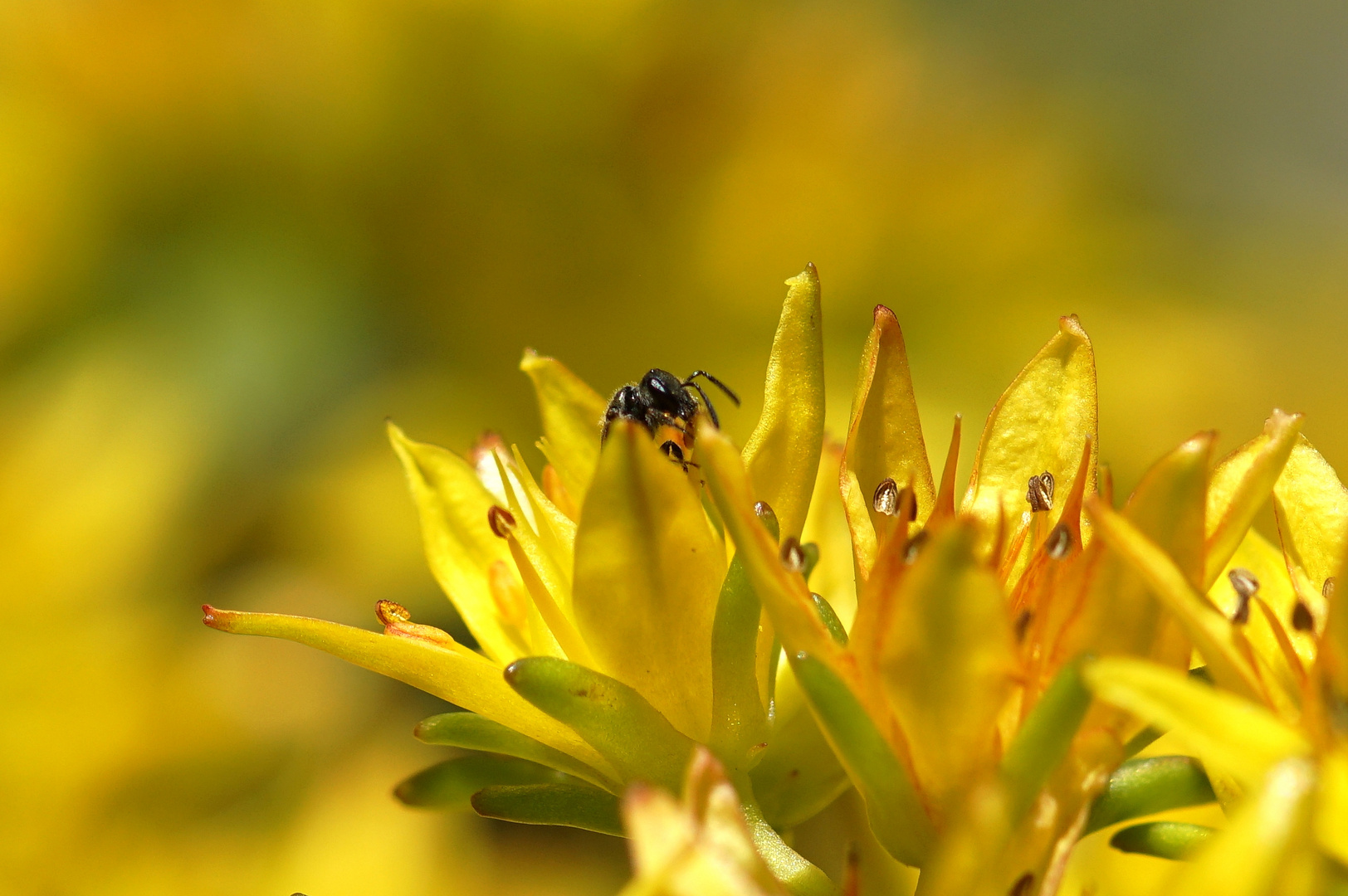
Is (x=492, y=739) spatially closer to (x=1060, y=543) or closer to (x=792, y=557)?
(x=792, y=557)

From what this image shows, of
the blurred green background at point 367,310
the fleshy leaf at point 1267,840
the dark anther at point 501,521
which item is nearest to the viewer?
the fleshy leaf at point 1267,840

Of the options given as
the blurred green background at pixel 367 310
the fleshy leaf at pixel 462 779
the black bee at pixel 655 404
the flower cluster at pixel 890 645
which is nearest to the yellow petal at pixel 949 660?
the flower cluster at pixel 890 645

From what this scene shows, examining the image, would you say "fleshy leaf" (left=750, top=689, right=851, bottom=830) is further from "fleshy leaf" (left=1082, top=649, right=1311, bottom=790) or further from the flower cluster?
"fleshy leaf" (left=1082, top=649, right=1311, bottom=790)

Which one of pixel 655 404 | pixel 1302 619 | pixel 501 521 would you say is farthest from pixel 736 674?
pixel 655 404

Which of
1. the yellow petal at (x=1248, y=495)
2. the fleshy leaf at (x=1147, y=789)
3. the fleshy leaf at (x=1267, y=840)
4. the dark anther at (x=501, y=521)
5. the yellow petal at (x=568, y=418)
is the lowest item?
the fleshy leaf at (x=1267, y=840)

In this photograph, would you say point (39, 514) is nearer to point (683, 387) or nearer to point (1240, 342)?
point (683, 387)

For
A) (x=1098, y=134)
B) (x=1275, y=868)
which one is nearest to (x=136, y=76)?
(x=1098, y=134)

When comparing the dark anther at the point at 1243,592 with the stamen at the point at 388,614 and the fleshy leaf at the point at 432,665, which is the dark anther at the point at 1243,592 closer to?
the fleshy leaf at the point at 432,665
